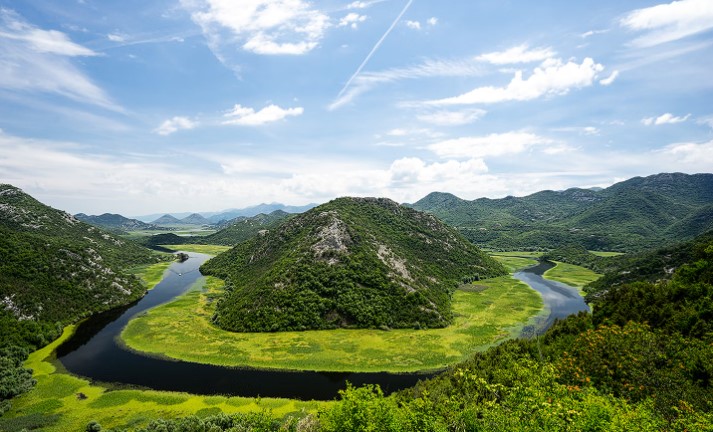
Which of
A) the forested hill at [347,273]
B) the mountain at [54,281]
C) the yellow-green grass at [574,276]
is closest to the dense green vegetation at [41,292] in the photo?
the mountain at [54,281]

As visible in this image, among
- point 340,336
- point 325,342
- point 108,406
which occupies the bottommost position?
point 108,406

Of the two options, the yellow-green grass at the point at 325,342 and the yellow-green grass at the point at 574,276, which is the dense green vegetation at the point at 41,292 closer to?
the yellow-green grass at the point at 325,342

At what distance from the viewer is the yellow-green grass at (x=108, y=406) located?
5288 cm

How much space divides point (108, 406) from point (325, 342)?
44488mm

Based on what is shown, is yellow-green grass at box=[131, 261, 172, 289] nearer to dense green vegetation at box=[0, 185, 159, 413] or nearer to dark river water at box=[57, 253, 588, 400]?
dense green vegetation at box=[0, 185, 159, 413]

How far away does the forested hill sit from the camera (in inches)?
3863

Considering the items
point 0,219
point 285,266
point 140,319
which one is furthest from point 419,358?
point 0,219

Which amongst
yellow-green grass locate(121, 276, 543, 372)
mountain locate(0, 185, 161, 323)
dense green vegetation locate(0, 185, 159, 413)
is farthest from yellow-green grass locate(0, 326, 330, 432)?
mountain locate(0, 185, 161, 323)

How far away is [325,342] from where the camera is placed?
85.4 meters

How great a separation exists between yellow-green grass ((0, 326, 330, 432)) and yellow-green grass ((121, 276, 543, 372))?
46.9 ft

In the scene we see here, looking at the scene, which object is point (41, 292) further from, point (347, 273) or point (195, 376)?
point (347, 273)

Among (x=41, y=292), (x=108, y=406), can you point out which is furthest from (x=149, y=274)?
(x=108, y=406)

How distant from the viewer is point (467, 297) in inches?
5113

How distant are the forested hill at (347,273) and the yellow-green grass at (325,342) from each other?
5355mm
